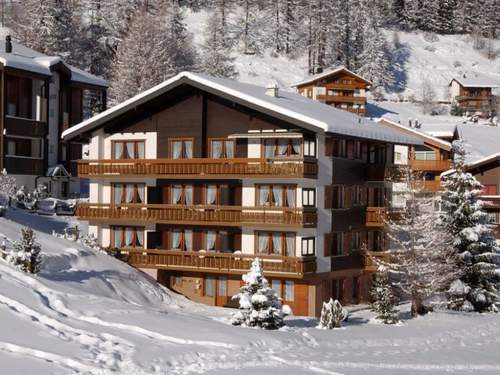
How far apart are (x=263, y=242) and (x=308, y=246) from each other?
2013 mm

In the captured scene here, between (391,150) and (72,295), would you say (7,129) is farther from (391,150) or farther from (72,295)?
(72,295)

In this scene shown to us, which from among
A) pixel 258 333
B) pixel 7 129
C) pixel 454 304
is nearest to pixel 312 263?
pixel 454 304

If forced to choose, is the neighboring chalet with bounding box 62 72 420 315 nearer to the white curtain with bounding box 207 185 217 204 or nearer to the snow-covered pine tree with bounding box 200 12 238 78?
the white curtain with bounding box 207 185 217 204

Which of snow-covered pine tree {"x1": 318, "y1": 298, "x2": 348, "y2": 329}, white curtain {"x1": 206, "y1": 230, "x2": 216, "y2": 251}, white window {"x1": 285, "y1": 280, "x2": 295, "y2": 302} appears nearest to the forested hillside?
white curtain {"x1": 206, "y1": 230, "x2": 216, "y2": 251}

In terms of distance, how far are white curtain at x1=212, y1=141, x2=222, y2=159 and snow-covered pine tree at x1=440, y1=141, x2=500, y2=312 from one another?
34.9 ft

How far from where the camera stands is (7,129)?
53.9 meters

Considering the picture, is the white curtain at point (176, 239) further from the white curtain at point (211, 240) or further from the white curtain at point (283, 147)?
the white curtain at point (283, 147)

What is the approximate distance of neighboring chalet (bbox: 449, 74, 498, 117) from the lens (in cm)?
12019

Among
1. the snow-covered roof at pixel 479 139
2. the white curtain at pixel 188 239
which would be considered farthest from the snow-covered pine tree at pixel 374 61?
the white curtain at pixel 188 239

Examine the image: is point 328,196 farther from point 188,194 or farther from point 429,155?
point 429,155

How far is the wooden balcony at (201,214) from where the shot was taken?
3653cm

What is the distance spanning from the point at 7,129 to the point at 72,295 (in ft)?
94.6

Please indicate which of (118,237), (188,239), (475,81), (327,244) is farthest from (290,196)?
(475,81)

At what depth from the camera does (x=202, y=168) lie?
38625 millimetres
